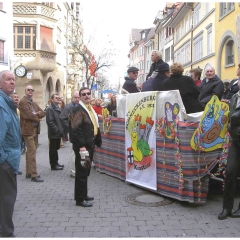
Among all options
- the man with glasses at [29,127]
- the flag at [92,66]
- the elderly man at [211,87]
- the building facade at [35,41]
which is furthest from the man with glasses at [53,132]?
the building facade at [35,41]

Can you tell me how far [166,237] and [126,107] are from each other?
10.0 ft

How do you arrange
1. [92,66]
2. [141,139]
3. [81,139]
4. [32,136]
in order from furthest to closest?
[92,66] < [32,136] < [141,139] < [81,139]

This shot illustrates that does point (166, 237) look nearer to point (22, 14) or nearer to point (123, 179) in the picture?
point (123, 179)

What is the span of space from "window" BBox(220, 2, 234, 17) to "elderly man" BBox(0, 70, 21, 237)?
17275mm

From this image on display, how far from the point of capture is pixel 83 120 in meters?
5.21

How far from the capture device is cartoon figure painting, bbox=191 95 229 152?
4.78m

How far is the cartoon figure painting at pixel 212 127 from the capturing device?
4.78 metres

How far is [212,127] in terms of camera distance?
4855 mm

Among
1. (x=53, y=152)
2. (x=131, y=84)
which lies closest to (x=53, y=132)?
(x=53, y=152)

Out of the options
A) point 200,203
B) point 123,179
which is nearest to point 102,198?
point 123,179

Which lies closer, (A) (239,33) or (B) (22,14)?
(A) (239,33)

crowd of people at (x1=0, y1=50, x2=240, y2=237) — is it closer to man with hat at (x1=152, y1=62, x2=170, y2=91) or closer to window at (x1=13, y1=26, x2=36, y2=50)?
man with hat at (x1=152, y1=62, x2=170, y2=91)

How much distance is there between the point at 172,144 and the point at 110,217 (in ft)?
4.76

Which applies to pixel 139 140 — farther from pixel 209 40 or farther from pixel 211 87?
pixel 209 40
